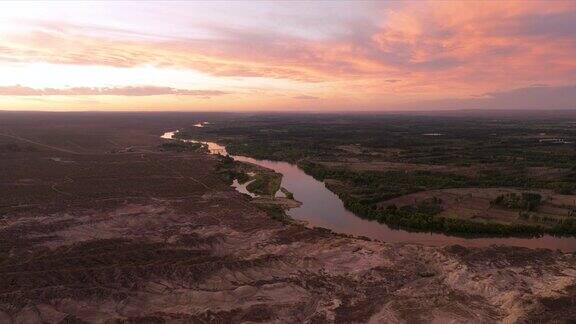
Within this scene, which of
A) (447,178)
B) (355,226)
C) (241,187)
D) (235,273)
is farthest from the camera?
(447,178)


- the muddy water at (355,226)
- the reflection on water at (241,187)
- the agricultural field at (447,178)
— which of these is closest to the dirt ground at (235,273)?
Result: the muddy water at (355,226)

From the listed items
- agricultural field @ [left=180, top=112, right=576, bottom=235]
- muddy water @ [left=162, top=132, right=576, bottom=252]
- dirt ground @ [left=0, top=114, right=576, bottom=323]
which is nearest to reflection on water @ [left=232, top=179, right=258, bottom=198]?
muddy water @ [left=162, top=132, right=576, bottom=252]

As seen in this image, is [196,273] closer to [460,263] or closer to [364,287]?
[364,287]

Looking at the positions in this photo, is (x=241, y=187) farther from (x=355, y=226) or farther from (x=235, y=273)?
(x=235, y=273)

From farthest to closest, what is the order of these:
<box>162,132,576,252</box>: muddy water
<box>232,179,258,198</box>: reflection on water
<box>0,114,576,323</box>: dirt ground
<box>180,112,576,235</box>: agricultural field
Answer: <box>232,179,258,198</box>: reflection on water < <box>180,112,576,235</box>: agricultural field < <box>162,132,576,252</box>: muddy water < <box>0,114,576,323</box>: dirt ground

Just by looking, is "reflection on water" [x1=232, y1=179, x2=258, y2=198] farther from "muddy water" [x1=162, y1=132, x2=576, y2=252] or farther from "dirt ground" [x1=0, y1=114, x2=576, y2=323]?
"dirt ground" [x1=0, y1=114, x2=576, y2=323]

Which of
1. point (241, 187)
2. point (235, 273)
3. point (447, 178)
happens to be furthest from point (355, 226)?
point (447, 178)

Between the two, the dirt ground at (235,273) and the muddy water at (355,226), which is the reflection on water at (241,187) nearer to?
the muddy water at (355,226)

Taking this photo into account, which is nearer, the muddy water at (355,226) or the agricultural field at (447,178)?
the muddy water at (355,226)

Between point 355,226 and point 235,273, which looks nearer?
point 235,273
